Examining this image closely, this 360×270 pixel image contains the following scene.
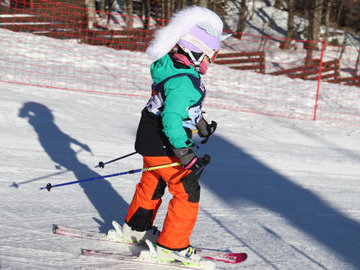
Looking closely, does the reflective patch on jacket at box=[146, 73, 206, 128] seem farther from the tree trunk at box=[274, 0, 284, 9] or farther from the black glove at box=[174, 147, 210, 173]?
the tree trunk at box=[274, 0, 284, 9]

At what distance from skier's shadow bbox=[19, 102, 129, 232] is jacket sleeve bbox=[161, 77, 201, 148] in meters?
1.19

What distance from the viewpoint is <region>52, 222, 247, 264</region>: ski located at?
330cm

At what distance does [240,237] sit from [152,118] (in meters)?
1.34

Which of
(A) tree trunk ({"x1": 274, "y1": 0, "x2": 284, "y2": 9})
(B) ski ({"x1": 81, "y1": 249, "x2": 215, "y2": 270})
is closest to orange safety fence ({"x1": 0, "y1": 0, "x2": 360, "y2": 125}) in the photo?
(B) ski ({"x1": 81, "y1": 249, "x2": 215, "y2": 270})

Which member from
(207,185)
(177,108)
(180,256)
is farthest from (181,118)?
(207,185)

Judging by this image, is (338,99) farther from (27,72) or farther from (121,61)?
(27,72)

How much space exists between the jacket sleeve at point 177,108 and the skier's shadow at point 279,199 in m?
1.31

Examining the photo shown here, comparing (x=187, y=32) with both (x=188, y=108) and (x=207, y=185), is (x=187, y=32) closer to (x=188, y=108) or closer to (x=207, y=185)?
(x=188, y=108)

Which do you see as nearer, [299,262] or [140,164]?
[299,262]

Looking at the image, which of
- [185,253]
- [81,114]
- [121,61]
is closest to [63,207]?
[185,253]

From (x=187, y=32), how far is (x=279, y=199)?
2499 mm

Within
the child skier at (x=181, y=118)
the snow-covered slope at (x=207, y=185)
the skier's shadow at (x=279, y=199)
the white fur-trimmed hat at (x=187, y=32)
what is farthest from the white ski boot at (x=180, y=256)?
the white fur-trimmed hat at (x=187, y=32)

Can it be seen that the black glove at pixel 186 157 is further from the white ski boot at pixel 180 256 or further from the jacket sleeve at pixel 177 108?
the white ski boot at pixel 180 256

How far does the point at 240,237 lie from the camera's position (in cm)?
378
